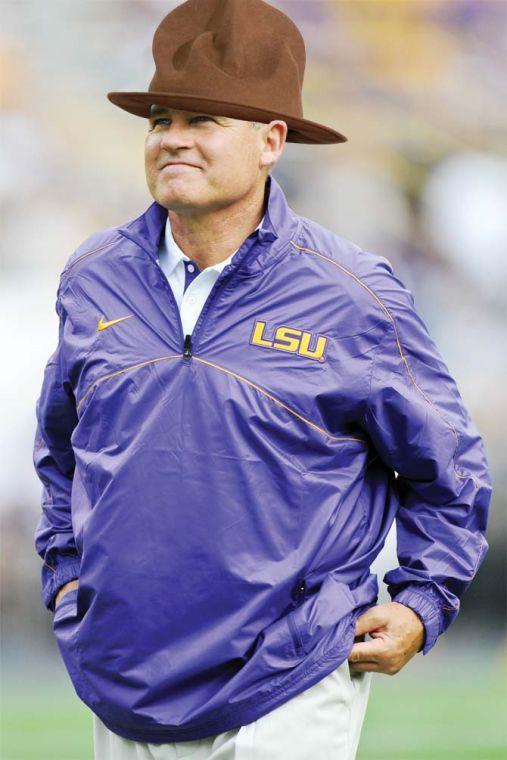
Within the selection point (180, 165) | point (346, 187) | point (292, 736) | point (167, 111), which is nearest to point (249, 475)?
point (292, 736)

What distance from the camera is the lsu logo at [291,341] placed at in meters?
2.67

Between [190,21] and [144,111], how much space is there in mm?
201

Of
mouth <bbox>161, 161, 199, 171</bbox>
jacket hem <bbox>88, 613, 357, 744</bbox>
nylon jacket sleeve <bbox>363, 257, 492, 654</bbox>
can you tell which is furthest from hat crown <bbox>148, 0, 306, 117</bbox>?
jacket hem <bbox>88, 613, 357, 744</bbox>

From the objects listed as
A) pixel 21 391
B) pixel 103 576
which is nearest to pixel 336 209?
pixel 21 391

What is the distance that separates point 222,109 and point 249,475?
2.17 ft

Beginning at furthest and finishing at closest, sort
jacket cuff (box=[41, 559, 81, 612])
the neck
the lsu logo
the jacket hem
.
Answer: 1. jacket cuff (box=[41, 559, 81, 612])
2. the neck
3. the lsu logo
4. the jacket hem

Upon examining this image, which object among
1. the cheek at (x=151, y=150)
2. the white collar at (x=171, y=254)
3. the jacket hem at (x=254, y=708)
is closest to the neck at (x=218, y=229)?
the white collar at (x=171, y=254)

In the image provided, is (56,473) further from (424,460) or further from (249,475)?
(424,460)

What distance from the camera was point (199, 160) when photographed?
2693 millimetres

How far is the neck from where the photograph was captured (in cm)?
277

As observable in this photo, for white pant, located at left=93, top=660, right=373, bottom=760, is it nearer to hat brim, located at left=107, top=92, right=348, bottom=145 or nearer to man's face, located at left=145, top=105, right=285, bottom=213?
man's face, located at left=145, top=105, right=285, bottom=213

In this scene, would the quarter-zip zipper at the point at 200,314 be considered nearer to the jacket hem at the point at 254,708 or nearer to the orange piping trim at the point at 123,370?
the orange piping trim at the point at 123,370

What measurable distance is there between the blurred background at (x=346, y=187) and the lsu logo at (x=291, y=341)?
343 centimetres

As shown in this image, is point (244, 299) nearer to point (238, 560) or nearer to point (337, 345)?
point (337, 345)
